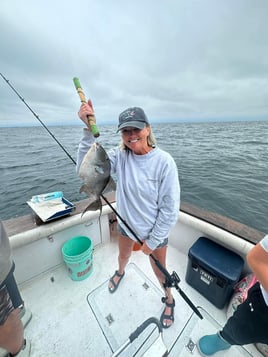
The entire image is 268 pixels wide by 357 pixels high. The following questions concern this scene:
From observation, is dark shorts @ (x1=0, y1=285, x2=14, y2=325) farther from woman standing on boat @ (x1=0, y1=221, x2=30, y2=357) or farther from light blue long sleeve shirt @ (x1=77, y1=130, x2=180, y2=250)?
light blue long sleeve shirt @ (x1=77, y1=130, x2=180, y2=250)

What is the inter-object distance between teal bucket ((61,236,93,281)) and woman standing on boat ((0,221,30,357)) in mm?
667

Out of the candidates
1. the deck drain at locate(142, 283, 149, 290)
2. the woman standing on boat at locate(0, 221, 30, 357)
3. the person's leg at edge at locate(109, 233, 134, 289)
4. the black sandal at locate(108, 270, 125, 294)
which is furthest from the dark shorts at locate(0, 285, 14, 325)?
the deck drain at locate(142, 283, 149, 290)

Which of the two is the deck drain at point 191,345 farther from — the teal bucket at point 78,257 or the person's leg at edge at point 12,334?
the person's leg at edge at point 12,334

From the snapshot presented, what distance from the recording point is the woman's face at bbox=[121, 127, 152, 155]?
47.8 inches

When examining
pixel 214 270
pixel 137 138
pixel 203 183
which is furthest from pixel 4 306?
pixel 203 183

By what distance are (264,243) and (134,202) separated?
87 cm

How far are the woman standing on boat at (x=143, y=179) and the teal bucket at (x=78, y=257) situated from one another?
877 mm

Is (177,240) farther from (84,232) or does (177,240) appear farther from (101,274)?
(84,232)

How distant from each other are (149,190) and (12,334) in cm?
148

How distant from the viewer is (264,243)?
0.73 m

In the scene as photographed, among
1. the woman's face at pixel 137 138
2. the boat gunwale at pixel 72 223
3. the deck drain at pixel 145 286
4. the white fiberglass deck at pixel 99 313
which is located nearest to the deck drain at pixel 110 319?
the white fiberglass deck at pixel 99 313

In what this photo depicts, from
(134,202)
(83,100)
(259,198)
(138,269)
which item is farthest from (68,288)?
(259,198)

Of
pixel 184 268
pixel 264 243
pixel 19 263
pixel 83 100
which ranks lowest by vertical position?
pixel 184 268

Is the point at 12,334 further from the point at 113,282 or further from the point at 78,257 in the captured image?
the point at 113,282
